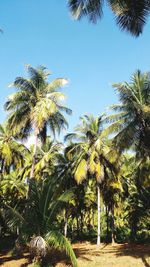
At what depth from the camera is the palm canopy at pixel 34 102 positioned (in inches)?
1053

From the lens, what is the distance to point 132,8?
12688 mm

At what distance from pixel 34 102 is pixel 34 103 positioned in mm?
81

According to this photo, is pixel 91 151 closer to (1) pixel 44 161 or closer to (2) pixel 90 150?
(2) pixel 90 150

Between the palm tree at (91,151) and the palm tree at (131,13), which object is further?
the palm tree at (91,151)

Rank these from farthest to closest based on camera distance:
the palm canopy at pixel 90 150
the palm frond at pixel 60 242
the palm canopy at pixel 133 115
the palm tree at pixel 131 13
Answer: the palm canopy at pixel 90 150 → the palm canopy at pixel 133 115 → the palm frond at pixel 60 242 → the palm tree at pixel 131 13

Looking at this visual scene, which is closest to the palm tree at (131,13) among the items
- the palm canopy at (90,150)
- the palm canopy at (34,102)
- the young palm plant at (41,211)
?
the young palm plant at (41,211)

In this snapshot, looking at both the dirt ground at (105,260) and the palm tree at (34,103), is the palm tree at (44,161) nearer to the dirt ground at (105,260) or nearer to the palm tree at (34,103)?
the palm tree at (34,103)

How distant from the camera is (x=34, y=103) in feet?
90.7

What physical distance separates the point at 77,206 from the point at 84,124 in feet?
38.3

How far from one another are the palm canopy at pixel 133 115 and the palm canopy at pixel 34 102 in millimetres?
5018

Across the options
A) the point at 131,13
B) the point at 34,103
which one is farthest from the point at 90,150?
the point at 131,13

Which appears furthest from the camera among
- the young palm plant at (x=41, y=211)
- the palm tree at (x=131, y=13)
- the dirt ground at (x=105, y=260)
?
the dirt ground at (x=105, y=260)

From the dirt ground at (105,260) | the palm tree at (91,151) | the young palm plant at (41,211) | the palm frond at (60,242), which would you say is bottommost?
the dirt ground at (105,260)

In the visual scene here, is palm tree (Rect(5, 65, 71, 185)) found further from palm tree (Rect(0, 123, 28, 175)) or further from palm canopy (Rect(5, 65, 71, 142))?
palm tree (Rect(0, 123, 28, 175))
